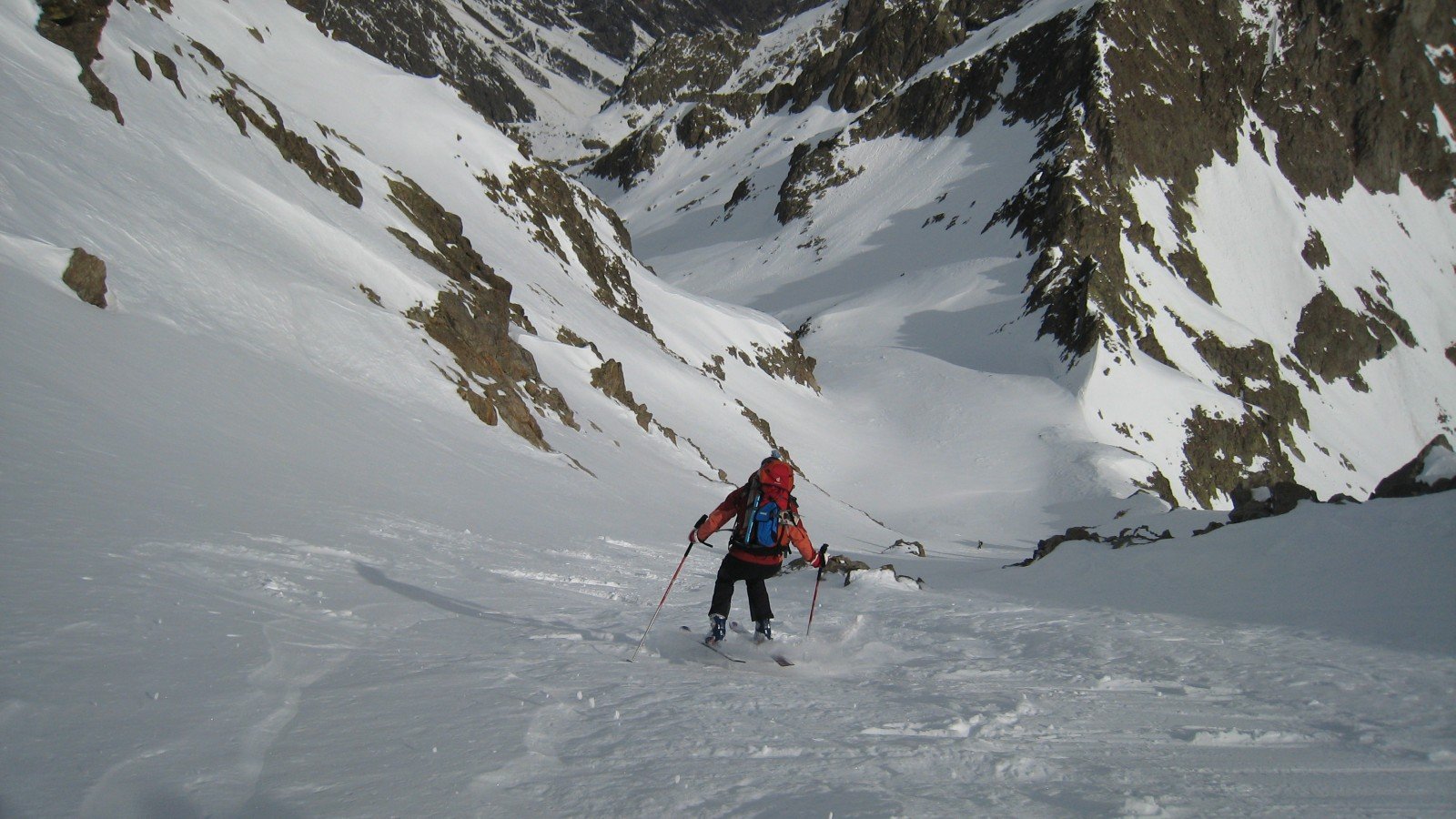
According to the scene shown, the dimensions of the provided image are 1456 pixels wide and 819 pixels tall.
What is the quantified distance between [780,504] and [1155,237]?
68.9 metres

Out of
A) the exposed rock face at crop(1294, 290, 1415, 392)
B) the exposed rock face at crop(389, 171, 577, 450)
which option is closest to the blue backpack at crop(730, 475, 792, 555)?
the exposed rock face at crop(389, 171, 577, 450)

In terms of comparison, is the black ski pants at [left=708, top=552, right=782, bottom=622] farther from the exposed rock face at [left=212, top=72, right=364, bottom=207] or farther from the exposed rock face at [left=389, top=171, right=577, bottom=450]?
the exposed rock face at [left=212, top=72, right=364, bottom=207]

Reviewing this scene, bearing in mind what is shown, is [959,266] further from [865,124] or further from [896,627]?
[896,627]

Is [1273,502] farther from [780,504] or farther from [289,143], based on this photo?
[289,143]

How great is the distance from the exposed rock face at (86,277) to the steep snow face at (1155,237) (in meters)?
41.3

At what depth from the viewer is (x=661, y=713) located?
4.17m

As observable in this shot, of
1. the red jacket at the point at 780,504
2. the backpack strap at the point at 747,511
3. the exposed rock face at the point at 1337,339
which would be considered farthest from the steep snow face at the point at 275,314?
the exposed rock face at the point at 1337,339

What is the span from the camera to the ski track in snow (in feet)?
10.0

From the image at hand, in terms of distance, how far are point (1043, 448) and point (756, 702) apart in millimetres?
44413

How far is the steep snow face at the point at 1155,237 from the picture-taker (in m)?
54.7

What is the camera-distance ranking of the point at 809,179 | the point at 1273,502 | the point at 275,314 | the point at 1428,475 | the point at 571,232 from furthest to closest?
the point at 809,179 → the point at 571,232 → the point at 275,314 → the point at 1273,502 → the point at 1428,475

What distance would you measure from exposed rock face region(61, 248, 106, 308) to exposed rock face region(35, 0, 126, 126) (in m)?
9.09

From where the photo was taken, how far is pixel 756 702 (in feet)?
14.9

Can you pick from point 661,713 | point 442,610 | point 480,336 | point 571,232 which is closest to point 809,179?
point 571,232
